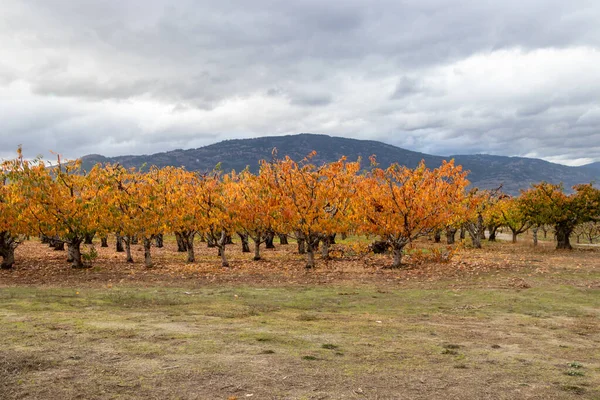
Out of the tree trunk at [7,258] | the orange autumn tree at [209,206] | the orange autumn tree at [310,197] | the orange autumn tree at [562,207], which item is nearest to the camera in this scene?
the tree trunk at [7,258]

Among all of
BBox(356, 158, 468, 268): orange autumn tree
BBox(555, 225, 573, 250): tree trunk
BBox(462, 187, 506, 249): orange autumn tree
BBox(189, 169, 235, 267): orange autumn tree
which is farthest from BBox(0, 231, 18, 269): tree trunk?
BBox(555, 225, 573, 250): tree trunk

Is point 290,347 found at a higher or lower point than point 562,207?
lower

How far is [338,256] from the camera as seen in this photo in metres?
38.4

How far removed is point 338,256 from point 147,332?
93.2 ft

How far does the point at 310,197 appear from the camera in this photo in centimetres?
3067

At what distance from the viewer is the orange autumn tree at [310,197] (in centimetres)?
2988

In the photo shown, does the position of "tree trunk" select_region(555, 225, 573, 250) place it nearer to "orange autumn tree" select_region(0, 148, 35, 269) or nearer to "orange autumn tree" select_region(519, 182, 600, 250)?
"orange autumn tree" select_region(519, 182, 600, 250)

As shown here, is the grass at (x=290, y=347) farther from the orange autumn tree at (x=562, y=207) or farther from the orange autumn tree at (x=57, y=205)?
the orange autumn tree at (x=562, y=207)

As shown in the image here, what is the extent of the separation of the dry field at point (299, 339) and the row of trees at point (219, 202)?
5147 mm

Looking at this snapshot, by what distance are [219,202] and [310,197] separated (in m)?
6.56

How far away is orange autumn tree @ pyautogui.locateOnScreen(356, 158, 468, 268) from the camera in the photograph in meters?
30.6

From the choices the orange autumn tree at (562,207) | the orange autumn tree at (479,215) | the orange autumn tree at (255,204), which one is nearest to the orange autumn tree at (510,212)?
the orange autumn tree at (479,215)

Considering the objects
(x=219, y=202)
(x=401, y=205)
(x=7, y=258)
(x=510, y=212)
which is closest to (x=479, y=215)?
(x=510, y=212)

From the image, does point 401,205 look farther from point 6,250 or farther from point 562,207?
point 6,250
